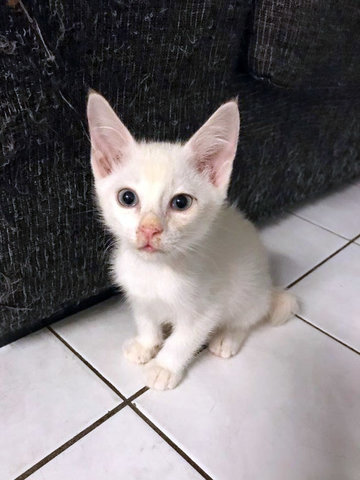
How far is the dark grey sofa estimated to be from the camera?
0.75 m

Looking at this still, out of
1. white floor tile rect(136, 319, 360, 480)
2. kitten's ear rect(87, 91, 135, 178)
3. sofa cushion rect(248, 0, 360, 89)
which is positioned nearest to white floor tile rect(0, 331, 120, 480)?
white floor tile rect(136, 319, 360, 480)

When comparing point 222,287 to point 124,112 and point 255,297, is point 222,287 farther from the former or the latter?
point 124,112

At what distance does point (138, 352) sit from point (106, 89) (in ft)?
1.96

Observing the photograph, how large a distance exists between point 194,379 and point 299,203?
3.17ft

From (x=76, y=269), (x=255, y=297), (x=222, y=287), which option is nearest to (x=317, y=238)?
(x=255, y=297)

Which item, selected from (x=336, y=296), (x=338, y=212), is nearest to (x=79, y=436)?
(x=336, y=296)

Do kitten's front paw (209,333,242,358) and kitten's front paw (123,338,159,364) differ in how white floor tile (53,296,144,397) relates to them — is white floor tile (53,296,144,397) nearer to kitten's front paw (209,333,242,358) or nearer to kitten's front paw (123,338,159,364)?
kitten's front paw (123,338,159,364)

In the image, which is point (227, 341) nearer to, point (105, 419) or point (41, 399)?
point (105, 419)

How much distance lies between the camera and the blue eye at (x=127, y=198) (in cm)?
78

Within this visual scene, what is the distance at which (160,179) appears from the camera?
0.77 metres

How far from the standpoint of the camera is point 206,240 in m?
0.90

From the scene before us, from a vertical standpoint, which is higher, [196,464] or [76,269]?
[76,269]

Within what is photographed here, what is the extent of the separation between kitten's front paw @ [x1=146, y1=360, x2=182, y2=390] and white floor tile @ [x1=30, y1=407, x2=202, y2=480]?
0.09m

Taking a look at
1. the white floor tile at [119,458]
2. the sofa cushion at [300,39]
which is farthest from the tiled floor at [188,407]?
the sofa cushion at [300,39]
